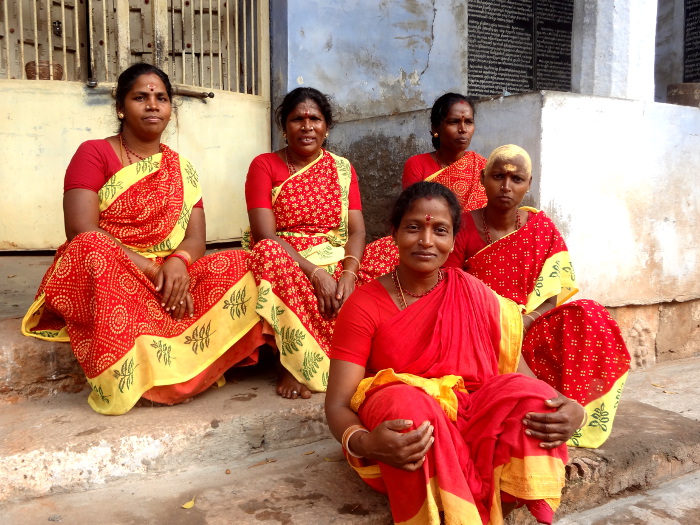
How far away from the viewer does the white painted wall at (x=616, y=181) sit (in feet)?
12.0

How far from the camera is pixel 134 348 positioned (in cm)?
260

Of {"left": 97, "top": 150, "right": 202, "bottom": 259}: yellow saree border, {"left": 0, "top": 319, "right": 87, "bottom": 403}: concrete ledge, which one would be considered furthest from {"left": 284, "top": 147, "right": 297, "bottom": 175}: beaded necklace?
{"left": 0, "top": 319, "right": 87, "bottom": 403}: concrete ledge

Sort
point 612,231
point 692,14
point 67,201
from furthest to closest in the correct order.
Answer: point 692,14 → point 612,231 → point 67,201

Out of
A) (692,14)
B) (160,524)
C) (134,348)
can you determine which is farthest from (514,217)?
(692,14)

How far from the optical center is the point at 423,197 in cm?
213

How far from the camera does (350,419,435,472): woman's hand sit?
1771 mm

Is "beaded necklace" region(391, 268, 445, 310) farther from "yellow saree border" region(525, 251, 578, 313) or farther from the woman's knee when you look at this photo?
"yellow saree border" region(525, 251, 578, 313)

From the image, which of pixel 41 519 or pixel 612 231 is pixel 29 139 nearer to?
pixel 41 519

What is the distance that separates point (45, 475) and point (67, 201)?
1163mm

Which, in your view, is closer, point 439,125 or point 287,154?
point 287,154

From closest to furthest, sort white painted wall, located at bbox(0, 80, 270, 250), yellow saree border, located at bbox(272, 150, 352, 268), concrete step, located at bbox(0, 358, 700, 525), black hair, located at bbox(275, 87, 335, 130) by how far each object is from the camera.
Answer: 1. concrete step, located at bbox(0, 358, 700, 525)
2. yellow saree border, located at bbox(272, 150, 352, 268)
3. black hair, located at bbox(275, 87, 335, 130)
4. white painted wall, located at bbox(0, 80, 270, 250)

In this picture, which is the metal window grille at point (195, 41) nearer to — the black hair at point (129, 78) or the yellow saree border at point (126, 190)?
the black hair at point (129, 78)

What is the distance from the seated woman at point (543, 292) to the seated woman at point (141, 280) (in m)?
1.07

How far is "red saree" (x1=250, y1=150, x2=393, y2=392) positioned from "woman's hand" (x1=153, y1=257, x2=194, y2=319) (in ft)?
0.98
